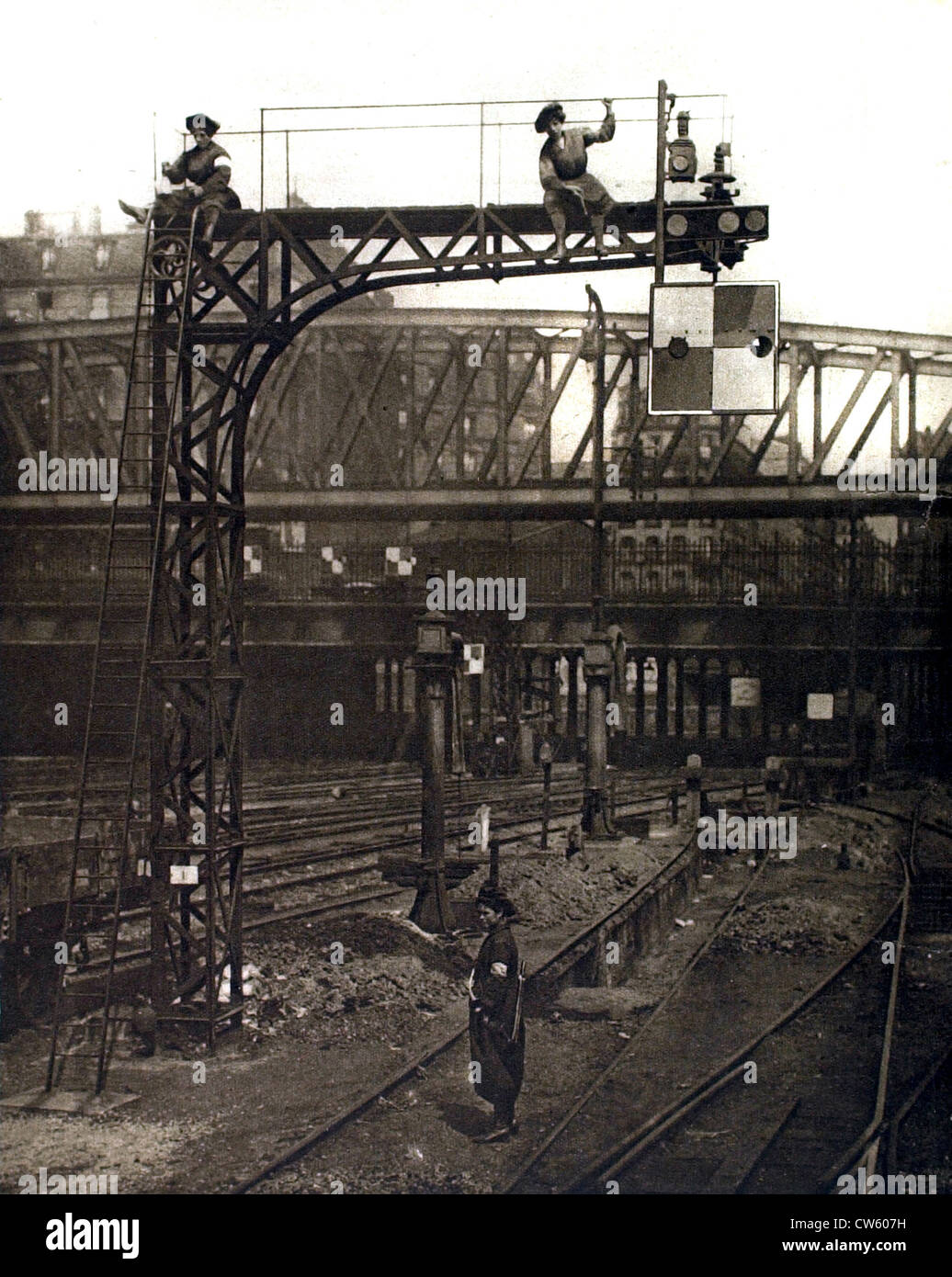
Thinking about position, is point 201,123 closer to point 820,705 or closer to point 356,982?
point 356,982

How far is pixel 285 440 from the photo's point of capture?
23.1 m

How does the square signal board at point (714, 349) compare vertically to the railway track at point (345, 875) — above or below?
above

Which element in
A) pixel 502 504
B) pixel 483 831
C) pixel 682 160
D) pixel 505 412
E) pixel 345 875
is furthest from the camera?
pixel 505 412

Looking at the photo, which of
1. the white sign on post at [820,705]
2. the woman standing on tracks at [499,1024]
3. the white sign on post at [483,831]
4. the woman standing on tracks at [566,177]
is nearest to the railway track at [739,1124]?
the woman standing on tracks at [499,1024]

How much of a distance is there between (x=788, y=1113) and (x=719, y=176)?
7340 millimetres

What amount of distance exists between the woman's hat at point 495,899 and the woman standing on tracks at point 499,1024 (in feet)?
1.84

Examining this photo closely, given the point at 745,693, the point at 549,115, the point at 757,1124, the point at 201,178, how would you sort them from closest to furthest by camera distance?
1. the point at 757,1124
2. the point at 549,115
3. the point at 201,178
4. the point at 745,693

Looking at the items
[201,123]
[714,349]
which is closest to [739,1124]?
[714,349]

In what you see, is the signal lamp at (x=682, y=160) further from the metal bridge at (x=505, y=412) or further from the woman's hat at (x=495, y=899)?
the woman's hat at (x=495, y=899)

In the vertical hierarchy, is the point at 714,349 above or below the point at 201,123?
below

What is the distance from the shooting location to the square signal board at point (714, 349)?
379 inches

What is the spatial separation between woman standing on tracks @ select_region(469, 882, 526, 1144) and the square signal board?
4.46 m

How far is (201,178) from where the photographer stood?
31.9 feet

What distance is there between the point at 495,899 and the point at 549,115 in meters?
6.46
